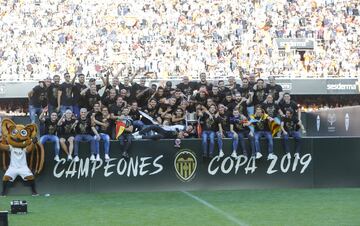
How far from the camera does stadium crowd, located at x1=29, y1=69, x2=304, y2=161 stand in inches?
674

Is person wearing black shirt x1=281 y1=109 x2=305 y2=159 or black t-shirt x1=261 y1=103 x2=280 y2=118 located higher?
black t-shirt x1=261 y1=103 x2=280 y2=118

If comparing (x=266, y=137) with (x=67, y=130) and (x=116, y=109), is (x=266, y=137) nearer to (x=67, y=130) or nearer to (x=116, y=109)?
(x=116, y=109)

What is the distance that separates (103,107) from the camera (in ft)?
57.0

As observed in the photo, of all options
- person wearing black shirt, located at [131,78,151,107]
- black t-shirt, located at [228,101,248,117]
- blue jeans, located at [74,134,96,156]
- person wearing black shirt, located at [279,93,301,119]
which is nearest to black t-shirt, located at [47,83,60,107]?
blue jeans, located at [74,134,96,156]

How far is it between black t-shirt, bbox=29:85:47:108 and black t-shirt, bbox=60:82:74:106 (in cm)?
49

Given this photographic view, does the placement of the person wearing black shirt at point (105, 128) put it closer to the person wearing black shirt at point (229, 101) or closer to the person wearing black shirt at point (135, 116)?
the person wearing black shirt at point (135, 116)

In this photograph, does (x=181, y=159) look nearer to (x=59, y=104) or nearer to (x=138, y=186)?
(x=138, y=186)

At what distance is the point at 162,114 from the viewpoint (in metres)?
Answer: 18.0

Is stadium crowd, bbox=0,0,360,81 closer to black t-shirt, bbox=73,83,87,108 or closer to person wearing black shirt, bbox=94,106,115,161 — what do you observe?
black t-shirt, bbox=73,83,87,108

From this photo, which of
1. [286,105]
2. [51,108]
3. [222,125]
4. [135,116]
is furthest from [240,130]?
[51,108]

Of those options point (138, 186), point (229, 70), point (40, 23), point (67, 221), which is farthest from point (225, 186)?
point (40, 23)

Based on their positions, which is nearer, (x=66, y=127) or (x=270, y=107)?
(x=66, y=127)

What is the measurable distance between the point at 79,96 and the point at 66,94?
0.30m

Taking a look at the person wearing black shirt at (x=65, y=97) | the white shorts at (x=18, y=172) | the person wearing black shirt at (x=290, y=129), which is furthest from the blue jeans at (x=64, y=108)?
the person wearing black shirt at (x=290, y=129)
